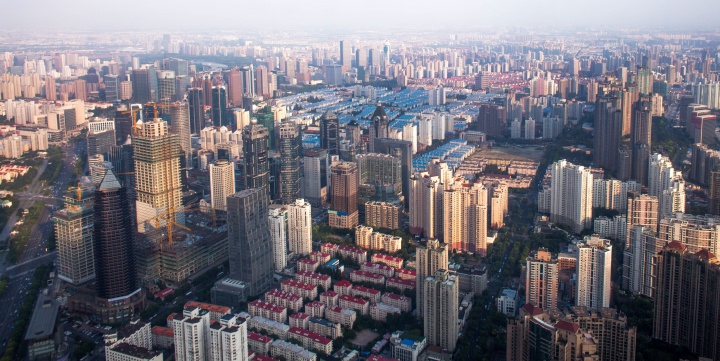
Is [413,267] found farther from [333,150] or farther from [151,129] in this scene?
[333,150]

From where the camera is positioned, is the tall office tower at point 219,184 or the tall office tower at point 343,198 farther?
the tall office tower at point 219,184

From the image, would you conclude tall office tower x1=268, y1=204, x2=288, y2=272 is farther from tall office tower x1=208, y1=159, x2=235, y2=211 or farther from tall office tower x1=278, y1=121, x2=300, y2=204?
tall office tower x1=208, y1=159, x2=235, y2=211

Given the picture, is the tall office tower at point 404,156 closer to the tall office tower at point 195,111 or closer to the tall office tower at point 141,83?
the tall office tower at point 195,111

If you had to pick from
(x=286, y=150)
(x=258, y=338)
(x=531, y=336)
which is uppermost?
(x=286, y=150)

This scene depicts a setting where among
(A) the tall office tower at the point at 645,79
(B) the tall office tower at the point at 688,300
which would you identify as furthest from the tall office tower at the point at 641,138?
(B) the tall office tower at the point at 688,300

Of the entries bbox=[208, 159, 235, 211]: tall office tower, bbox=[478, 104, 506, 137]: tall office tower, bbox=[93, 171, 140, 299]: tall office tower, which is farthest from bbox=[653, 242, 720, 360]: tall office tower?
bbox=[478, 104, 506, 137]: tall office tower

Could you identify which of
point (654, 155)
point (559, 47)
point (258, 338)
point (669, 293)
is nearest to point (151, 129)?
point (258, 338)

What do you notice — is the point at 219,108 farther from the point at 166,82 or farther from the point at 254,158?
the point at 254,158
